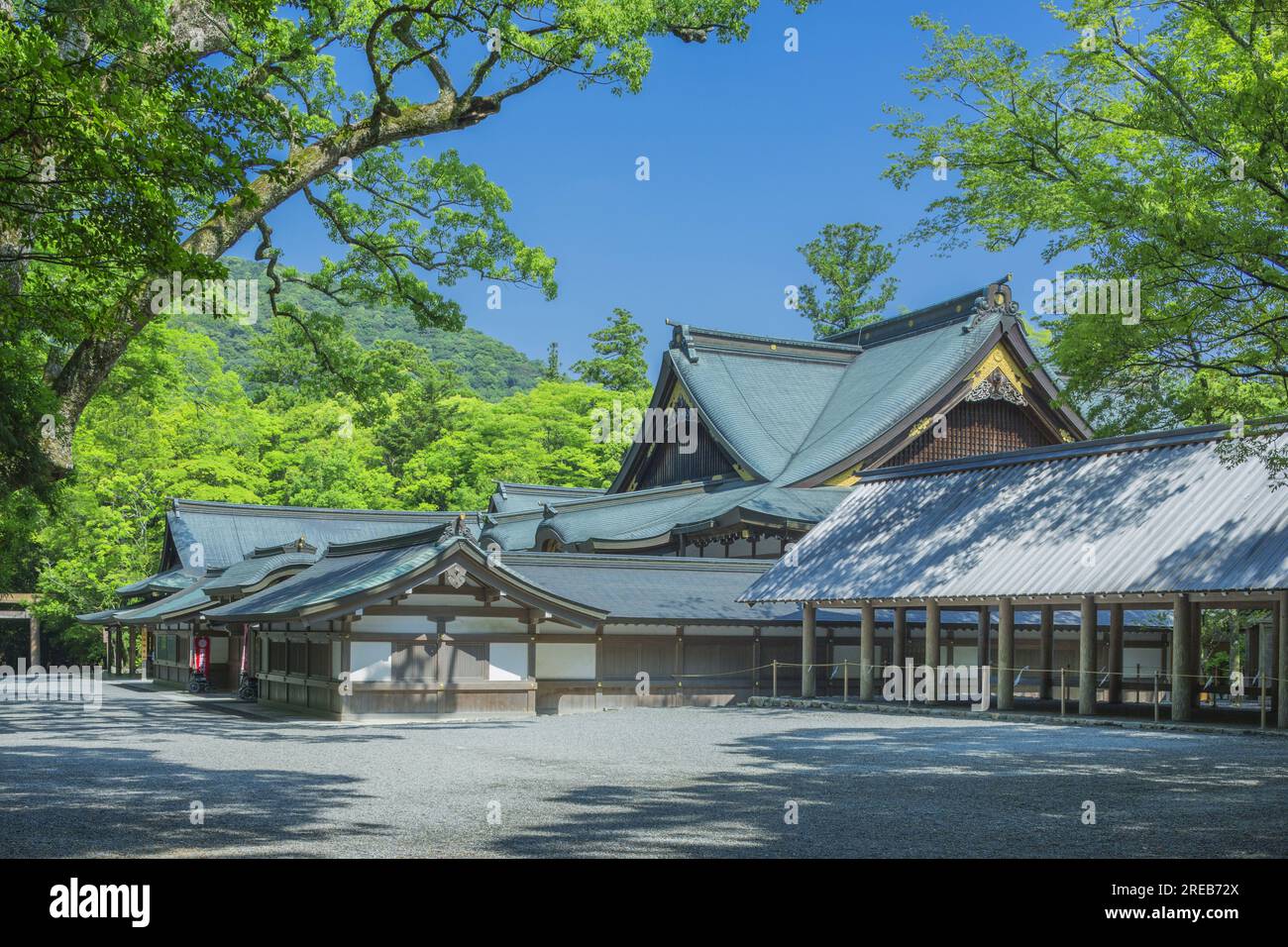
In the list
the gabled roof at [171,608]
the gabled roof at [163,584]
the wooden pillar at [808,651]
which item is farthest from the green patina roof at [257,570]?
the wooden pillar at [808,651]

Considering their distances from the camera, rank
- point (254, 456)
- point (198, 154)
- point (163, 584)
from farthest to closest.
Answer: point (254, 456) < point (163, 584) < point (198, 154)

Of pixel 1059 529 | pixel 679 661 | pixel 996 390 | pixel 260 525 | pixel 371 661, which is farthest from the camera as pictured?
pixel 260 525

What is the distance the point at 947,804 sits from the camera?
40.8ft

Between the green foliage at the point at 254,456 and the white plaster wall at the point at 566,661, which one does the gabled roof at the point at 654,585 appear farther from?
the green foliage at the point at 254,456

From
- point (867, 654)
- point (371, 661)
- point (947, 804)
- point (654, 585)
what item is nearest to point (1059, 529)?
point (867, 654)

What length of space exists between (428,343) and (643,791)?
123 meters

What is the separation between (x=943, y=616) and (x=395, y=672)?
13.4 m

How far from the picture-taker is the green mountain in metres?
116

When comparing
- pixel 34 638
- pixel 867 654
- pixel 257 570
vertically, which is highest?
pixel 257 570

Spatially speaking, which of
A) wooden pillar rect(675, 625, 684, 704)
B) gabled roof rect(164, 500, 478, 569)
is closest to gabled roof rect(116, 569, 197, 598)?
gabled roof rect(164, 500, 478, 569)

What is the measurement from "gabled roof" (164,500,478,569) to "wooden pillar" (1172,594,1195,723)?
28.5 m

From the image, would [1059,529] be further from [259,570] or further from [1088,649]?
[259,570]

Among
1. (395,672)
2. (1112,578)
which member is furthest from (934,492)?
(395,672)

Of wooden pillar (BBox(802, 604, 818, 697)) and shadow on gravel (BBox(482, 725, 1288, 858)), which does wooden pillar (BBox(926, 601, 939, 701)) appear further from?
shadow on gravel (BBox(482, 725, 1288, 858))
